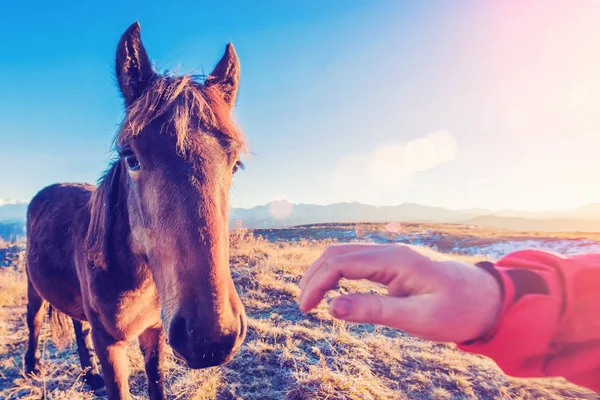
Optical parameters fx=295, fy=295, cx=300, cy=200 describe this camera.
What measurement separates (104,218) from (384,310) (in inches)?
102

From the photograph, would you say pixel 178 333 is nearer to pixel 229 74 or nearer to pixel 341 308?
pixel 341 308

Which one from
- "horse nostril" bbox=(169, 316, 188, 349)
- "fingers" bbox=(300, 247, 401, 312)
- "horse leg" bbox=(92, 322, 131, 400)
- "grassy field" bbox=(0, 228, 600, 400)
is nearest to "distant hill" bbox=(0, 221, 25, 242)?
"grassy field" bbox=(0, 228, 600, 400)

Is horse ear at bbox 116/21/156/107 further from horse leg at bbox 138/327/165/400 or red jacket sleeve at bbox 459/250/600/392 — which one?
red jacket sleeve at bbox 459/250/600/392

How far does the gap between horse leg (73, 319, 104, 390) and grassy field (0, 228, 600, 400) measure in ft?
0.46

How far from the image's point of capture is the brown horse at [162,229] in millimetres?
1548

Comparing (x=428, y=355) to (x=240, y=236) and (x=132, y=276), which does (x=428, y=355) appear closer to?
(x=132, y=276)

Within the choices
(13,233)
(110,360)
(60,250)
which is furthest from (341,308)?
(13,233)

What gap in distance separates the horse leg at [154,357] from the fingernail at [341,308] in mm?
2850

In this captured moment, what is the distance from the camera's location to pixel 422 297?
2.81ft

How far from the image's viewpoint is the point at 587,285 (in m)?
0.97

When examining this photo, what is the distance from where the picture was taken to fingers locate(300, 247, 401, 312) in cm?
91

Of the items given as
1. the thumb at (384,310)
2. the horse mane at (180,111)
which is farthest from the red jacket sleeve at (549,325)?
the horse mane at (180,111)

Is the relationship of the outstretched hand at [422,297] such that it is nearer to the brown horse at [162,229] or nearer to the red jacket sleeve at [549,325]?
the red jacket sleeve at [549,325]

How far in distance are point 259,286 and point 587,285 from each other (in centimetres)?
645
